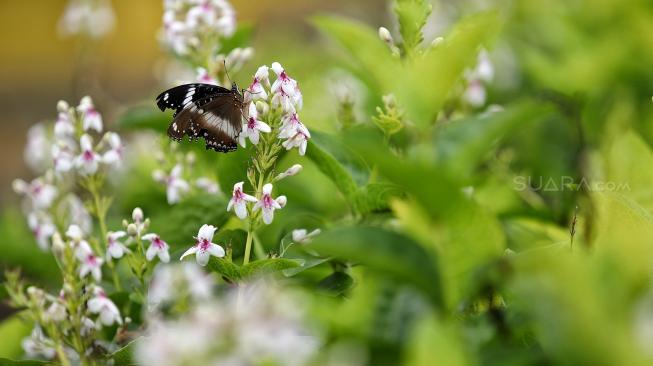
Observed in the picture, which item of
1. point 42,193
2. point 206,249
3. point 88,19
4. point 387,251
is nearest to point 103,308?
point 206,249

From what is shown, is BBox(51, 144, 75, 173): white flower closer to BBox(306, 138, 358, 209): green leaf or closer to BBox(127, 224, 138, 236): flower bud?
BBox(127, 224, 138, 236): flower bud

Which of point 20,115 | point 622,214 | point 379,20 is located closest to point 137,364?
point 622,214

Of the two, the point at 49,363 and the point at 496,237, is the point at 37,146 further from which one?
the point at 496,237

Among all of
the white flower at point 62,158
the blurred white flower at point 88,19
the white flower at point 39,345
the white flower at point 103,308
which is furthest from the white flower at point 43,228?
the blurred white flower at point 88,19

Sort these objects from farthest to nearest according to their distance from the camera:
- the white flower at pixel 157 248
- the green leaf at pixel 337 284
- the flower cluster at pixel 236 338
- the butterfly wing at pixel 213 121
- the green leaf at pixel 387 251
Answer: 1. the butterfly wing at pixel 213 121
2. the white flower at pixel 157 248
3. the green leaf at pixel 337 284
4. the green leaf at pixel 387 251
5. the flower cluster at pixel 236 338

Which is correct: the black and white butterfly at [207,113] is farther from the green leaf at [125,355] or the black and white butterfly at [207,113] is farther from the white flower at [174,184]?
the green leaf at [125,355]

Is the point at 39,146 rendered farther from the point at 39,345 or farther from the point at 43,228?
the point at 39,345
